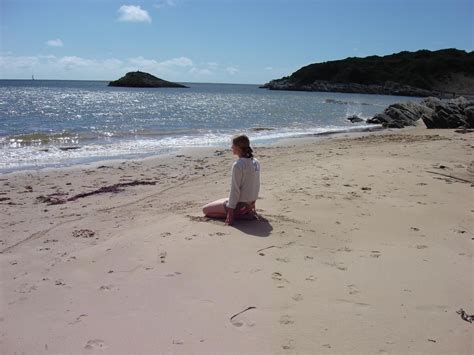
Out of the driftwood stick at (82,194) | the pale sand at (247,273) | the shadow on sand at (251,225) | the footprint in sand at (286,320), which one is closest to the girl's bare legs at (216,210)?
the shadow on sand at (251,225)

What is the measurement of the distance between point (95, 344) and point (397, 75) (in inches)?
4421

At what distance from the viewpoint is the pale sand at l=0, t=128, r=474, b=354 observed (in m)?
3.06

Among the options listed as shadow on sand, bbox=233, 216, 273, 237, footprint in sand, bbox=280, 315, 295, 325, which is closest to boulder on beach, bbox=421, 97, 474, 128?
shadow on sand, bbox=233, 216, 273, 237

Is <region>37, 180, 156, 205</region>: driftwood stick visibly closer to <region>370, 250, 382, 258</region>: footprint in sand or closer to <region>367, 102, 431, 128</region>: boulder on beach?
<region>370, 250, 382, 258</region>: footprint in sand

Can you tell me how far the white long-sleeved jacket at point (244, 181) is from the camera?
5.38m

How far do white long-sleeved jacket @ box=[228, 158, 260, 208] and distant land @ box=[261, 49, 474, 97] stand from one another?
297ft

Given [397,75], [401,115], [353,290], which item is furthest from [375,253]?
[397,75]

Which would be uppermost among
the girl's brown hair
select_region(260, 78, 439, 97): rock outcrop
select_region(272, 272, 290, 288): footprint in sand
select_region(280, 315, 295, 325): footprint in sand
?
select_region(260, 78, 439, 97): rock outcrop

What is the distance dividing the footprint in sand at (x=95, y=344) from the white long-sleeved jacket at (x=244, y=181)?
268 cm

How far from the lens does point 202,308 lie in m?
3.42

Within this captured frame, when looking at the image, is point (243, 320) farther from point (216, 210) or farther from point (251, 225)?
point (216, 210)

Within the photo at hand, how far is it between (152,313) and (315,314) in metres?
1.27

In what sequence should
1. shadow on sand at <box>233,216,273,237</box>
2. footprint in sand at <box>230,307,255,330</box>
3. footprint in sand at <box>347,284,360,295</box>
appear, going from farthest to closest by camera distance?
1. shadow on sand at <box>233,216,273,237</box>
2. footprint in sand at <box>347,284,360,295</box>
3. footprint in sand at <box>230,307,255,330</box>

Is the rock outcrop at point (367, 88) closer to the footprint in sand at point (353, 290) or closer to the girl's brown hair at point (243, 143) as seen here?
the girl's brown hair at point (243, 143)
